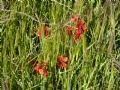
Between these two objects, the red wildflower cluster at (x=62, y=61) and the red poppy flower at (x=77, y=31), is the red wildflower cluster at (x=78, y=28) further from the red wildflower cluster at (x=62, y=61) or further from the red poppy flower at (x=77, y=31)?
the red wildflower cluster at (x=62, y=61)

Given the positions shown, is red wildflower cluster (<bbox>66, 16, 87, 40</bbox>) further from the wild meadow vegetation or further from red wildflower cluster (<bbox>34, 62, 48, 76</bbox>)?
red wildflower cluster (<bbox>34, 62, 48, 76</bbox>)

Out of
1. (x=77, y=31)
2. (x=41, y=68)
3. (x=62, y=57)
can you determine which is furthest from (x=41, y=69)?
(x=77, y=31)

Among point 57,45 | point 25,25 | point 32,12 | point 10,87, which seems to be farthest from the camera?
point 32,12

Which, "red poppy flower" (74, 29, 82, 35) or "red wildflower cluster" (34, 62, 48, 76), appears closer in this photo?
"red wildflower cluster" (34, 62, 48, 76)

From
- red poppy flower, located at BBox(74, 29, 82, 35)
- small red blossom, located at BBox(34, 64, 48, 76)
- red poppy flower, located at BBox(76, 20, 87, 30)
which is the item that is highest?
red poppy flower, located at BBox(76, 20, 87, 30)

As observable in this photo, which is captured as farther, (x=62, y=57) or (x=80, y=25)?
(x=80, y=25)

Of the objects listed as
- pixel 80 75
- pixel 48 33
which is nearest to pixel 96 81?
pixel 80 75

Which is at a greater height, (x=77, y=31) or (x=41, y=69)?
(x=77, y=31)

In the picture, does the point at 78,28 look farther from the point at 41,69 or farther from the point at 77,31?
the point at 41,69

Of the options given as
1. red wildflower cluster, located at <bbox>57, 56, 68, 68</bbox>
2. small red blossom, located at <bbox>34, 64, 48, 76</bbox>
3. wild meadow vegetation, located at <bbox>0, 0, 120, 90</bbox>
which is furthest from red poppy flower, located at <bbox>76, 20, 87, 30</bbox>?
small red blossom, located at <bbox>34, 64, 48, 76</bbox>

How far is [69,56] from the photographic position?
63.6 inches

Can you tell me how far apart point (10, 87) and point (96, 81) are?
16.0 inches

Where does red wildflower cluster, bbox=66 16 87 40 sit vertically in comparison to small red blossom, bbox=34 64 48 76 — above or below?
above

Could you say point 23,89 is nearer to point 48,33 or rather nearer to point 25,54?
point 25,54
